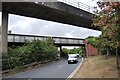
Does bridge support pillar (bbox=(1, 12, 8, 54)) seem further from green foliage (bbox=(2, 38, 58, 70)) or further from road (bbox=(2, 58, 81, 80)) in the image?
road (bbox=(2, 58, 81, 80))

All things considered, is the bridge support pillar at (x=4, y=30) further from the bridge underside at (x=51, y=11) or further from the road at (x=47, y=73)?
the road at (x=47, y=73)

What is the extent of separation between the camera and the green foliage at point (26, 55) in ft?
103

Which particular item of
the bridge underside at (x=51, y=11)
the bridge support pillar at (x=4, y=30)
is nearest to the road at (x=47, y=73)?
the bridge support pillar at (x=4, y=30)

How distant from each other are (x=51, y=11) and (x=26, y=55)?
936cm

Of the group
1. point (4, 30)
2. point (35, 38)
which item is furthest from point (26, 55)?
point (35, 38)

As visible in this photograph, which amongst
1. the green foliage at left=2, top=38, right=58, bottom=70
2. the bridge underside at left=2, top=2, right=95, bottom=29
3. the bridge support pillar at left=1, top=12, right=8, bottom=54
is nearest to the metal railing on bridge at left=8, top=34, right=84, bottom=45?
the green foliage at left=2, top=38, right=58, bottom=70

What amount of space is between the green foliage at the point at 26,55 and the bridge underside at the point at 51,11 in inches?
224

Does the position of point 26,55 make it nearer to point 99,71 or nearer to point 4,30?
point 4,30

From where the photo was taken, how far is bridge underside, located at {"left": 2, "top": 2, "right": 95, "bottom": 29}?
28250 mm

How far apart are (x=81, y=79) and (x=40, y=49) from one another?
25.5 m

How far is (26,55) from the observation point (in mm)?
38594

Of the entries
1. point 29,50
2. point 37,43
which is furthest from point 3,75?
point 37,43

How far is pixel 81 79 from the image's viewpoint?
20641 millimetres

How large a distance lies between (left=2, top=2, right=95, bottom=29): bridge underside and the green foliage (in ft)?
18.7
